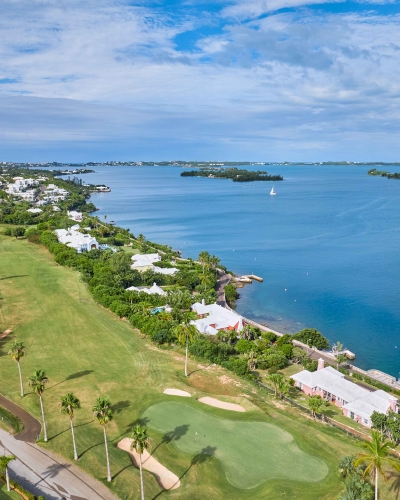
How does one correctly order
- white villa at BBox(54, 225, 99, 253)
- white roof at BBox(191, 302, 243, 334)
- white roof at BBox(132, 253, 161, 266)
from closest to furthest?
1. white roof at BBox(191, 302, 243, 334)
2. white roof at BBox(132, 253, 161, 266)
3. white villa at BBox(54, 225, 99, 253)

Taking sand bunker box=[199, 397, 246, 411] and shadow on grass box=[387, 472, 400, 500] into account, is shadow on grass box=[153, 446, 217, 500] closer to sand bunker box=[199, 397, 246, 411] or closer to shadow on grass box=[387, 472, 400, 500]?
sand bunker box=[199, 397, 246, 411]

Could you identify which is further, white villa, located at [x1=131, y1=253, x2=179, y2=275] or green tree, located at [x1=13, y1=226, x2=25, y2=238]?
green tree, located at [x1=13, y1=226, x2=25, y2=238]

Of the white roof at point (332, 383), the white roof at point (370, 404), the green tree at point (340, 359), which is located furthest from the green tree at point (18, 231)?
the white roof at point (370, 404)

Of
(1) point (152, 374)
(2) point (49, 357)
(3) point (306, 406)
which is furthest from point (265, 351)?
(2) point (49, 357)

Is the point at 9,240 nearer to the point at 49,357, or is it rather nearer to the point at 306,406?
the point at 49,357

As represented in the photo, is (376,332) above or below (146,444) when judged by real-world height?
below

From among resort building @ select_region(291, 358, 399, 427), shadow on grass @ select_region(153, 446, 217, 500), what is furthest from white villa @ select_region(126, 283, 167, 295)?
shadow on grass @ select_region(153, 446, 217, 500)

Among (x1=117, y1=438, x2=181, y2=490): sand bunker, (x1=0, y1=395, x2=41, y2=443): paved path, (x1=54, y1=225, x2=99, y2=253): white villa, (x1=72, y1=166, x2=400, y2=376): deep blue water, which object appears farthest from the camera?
(x1=54, y1=225, x2=99, y2=253): white villa

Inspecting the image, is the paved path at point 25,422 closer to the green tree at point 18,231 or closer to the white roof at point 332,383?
the white roof at point 332,383
